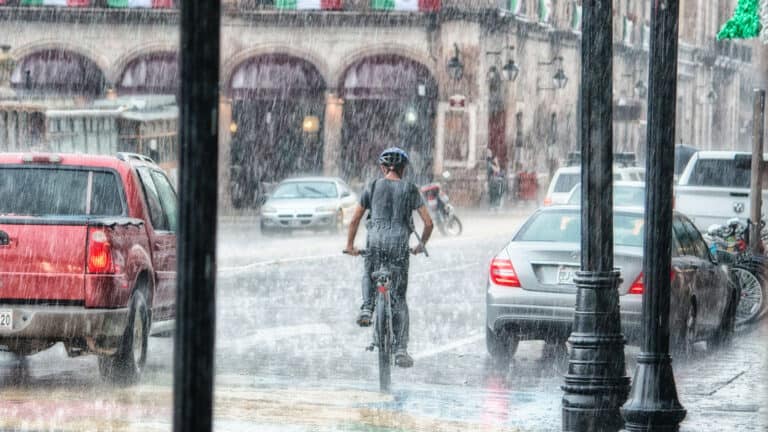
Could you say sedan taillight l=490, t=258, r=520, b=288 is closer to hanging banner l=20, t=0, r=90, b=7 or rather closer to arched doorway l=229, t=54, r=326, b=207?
arched doorway l=229, t=54, r=326, b=207

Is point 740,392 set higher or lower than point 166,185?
lower

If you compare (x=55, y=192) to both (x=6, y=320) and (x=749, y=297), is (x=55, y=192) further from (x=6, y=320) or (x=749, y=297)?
(x=749, y=297)

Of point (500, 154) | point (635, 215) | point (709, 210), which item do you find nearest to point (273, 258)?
point (709, 210)

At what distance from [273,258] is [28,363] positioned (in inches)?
551

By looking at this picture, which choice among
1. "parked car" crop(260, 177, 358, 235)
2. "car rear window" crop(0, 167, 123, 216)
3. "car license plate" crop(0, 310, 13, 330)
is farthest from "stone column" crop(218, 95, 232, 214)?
"car license plate" crop(0, 310, 13, 330)

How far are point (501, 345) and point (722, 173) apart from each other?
12023 millimetres

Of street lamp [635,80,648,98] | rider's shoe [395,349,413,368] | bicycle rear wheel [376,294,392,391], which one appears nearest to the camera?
bicycle rear wheel [376,294,392,391]

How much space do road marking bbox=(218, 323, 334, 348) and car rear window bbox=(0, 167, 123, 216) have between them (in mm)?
2728

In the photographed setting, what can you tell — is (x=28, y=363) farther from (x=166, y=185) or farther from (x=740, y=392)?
(x=740, y=392)

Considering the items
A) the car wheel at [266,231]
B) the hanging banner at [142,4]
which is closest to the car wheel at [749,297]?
the car wheel at [266,231]

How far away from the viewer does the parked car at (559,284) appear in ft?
44.3

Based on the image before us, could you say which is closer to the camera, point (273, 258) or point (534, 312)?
point (534, 312)

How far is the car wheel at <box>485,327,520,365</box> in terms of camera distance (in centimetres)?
1409

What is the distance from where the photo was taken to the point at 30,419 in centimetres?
999
